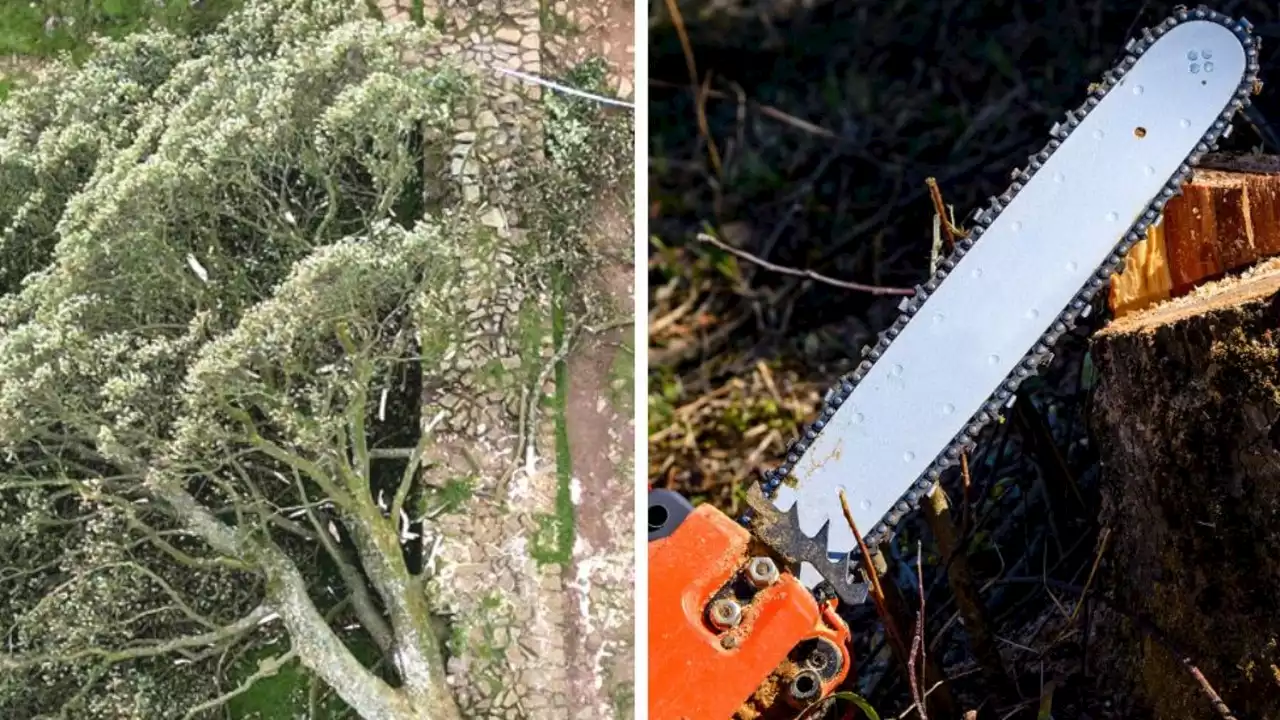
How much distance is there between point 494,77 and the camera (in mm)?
1761

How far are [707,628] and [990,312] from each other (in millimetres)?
537

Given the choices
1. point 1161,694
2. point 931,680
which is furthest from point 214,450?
point 1161,694

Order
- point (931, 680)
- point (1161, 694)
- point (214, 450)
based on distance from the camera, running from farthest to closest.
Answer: point (931, 680)
point (1161, 694)
point (214, 450)

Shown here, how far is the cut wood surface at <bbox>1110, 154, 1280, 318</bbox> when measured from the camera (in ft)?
6.13

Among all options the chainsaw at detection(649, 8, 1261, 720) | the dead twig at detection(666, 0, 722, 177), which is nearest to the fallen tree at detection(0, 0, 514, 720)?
the chainsaw at detection(649, 8, 1261, 720)

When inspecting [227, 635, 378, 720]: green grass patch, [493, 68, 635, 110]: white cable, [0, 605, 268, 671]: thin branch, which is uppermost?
[493, 68, 635, 110]: white cable

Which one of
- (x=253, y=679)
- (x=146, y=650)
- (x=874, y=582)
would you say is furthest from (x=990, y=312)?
(x=146, y=650)

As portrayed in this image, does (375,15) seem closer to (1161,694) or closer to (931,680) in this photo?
(931,680)

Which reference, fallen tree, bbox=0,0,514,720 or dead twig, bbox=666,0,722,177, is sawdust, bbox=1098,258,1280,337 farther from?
dead twig, bbox=666,0,722,177

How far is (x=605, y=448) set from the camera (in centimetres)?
176

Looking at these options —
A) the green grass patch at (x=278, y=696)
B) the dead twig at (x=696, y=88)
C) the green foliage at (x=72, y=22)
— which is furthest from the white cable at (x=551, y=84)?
the dead twig at (x=696, y=88)

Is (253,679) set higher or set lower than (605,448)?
lower

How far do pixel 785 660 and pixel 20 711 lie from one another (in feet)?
3.18

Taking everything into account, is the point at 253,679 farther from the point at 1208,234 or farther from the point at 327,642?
the point at 1208,234
